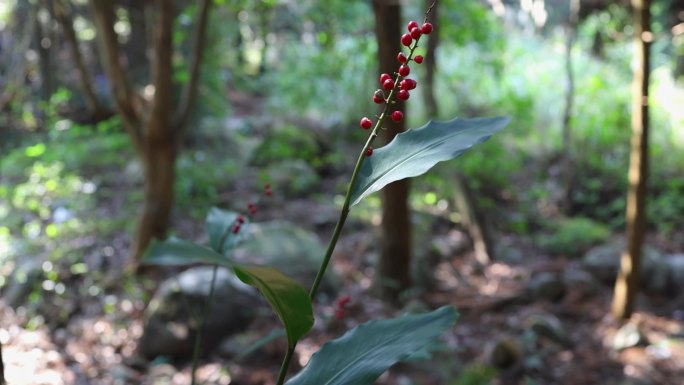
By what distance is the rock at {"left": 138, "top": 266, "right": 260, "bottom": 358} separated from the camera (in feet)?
12.8

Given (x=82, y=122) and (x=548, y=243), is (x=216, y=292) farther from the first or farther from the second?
(x=82, y=122)

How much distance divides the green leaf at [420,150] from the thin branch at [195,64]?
3.61 metres

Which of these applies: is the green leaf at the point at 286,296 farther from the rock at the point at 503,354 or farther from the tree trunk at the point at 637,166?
the tree trunk at the point at 637,166

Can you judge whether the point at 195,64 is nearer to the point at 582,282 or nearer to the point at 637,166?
the point at 637,166

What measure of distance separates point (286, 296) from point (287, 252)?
4.31 m

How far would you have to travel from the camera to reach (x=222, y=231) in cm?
127

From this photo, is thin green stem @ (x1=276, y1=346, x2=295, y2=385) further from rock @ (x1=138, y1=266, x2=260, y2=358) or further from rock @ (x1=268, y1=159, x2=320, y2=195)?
rock @ (x1=268, y1=159, x2=320, y2=195)

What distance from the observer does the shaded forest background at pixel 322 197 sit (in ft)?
13.3

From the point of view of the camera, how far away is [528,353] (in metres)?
4.10

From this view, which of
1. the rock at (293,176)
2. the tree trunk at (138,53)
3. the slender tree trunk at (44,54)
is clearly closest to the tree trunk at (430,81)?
the rock at (293,176)

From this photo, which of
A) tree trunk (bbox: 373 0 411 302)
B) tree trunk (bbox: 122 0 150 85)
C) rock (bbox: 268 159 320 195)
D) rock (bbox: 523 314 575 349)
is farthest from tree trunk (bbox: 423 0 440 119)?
tree trunk (bbox: 122 0 150 85)

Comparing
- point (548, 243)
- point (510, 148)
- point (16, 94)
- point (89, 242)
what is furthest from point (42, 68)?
point (510, 148)

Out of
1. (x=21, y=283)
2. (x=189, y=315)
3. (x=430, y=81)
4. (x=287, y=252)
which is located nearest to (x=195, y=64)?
(x=287, y=252)

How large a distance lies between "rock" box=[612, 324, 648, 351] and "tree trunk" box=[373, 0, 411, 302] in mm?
1568
